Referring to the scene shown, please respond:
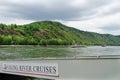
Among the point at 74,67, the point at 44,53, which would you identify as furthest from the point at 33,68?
the point at 44,53

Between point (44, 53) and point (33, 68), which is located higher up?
point (33, 68)

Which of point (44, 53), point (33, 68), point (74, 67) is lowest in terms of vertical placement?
point (44, 53)

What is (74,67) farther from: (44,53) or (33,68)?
(44,53)

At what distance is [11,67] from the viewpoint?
589 inches

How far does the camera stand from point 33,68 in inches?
526

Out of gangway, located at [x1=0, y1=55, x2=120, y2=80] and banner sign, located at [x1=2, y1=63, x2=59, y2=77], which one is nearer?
gangway, located at [x1=0, y1=55, x2=120, y2=80]

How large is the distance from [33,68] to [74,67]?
271cm

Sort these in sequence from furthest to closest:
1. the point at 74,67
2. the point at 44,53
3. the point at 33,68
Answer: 1. the point at 44,53
2. the point at 33,68
3. the point at 74,67

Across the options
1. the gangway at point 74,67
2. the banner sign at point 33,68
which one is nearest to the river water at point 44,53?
the banner sign at point 33,68

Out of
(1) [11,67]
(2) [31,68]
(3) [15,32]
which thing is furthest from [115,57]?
(3) [15,32]

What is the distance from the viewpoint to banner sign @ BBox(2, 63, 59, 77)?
40.3ft

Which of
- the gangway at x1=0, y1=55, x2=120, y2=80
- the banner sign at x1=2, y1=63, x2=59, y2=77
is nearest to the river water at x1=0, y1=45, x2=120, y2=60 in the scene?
the banner sign at x1=2, y1=63, x2=59, y2=77

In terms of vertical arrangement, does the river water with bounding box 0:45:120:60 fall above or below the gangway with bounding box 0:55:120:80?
below

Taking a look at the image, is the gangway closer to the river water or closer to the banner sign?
the banner sign
